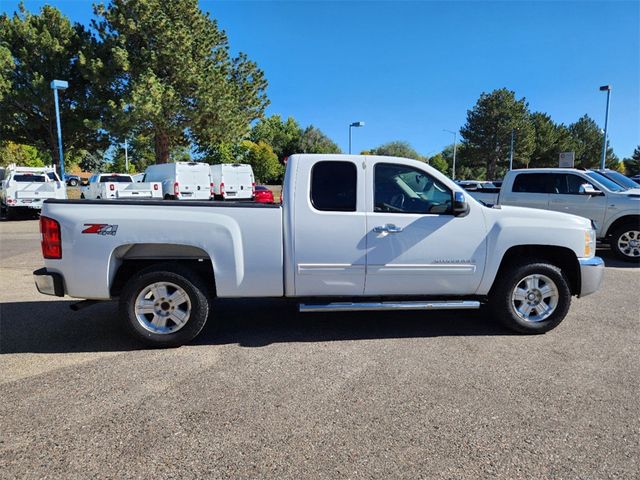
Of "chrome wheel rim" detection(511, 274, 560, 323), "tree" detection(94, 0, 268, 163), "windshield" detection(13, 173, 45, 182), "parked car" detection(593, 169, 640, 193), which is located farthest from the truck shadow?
"tree" detection(94, 0, 268, 163)

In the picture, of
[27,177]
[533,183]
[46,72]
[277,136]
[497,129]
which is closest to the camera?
[533,183]

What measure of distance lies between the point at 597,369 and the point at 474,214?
1.79 m

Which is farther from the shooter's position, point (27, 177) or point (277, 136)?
point (277, 136)

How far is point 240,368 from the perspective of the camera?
3.88m

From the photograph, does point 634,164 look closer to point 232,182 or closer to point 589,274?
point 232,182

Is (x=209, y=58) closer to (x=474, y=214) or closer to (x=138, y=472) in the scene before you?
(x=474, y=214)

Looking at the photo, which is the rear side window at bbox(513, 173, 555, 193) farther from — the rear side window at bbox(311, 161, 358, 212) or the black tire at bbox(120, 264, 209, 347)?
the black tire at bbox(120, 264, 209, 347)

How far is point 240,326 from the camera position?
16.4ft

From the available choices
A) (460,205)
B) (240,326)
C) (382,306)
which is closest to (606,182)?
(460,205)

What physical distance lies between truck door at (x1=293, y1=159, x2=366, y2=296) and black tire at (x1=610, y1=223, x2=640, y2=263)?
772 centimetres

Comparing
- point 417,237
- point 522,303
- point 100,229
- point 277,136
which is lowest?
point 522,303

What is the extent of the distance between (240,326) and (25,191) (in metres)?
16.8

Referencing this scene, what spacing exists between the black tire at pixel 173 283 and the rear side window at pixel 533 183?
8624 mm

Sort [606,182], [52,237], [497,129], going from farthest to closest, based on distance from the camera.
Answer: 1. [497,129]
2. [606,182]
3. [52,237]
